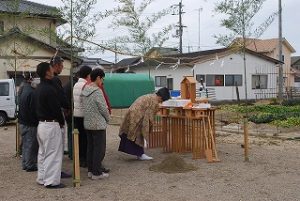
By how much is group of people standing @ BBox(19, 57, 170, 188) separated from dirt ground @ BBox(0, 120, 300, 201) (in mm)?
310

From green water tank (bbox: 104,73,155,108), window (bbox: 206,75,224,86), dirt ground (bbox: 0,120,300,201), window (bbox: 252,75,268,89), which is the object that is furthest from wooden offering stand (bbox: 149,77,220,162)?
window (bbox: 252,75,268,89)

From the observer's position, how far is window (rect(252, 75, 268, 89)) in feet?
111

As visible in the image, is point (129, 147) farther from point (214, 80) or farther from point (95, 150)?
point (214, 80)

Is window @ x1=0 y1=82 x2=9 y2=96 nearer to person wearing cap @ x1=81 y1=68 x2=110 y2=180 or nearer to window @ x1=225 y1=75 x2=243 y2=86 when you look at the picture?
person wearing cap @ x1=81 y1=68 x2=110 y2=180

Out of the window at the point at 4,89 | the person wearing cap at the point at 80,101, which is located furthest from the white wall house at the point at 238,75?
the person wearing cap at the point at 80,101

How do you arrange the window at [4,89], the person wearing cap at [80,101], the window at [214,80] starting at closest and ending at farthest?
the person wearing cap at [80,101] < the window at [4,89] < the window at [214,80]

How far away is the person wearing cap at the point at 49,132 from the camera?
250 inches

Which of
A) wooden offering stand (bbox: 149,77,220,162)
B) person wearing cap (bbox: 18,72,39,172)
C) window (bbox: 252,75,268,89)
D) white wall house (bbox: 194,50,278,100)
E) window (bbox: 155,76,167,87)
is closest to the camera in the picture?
person wearing cap (bbox: 18,72,39,172)

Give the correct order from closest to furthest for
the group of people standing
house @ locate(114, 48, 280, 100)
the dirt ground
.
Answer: the dirt ground, the group of people standing, house @ locate(114, 48, 280, 100)

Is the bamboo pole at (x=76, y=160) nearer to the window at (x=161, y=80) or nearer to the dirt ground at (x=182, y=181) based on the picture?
the dirt ground at (x=182, y=181)

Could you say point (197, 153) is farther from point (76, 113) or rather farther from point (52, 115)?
point (52, 115)

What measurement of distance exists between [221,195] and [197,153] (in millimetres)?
2793

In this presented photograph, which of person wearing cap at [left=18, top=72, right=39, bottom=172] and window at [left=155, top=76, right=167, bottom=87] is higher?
window at [left=155, top=76, right=167, bottom=87]

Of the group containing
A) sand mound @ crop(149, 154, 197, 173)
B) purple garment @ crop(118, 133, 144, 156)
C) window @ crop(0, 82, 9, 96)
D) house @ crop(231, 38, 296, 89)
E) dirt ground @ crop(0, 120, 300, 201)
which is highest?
house @ crop(231, 38, 296, 89)
